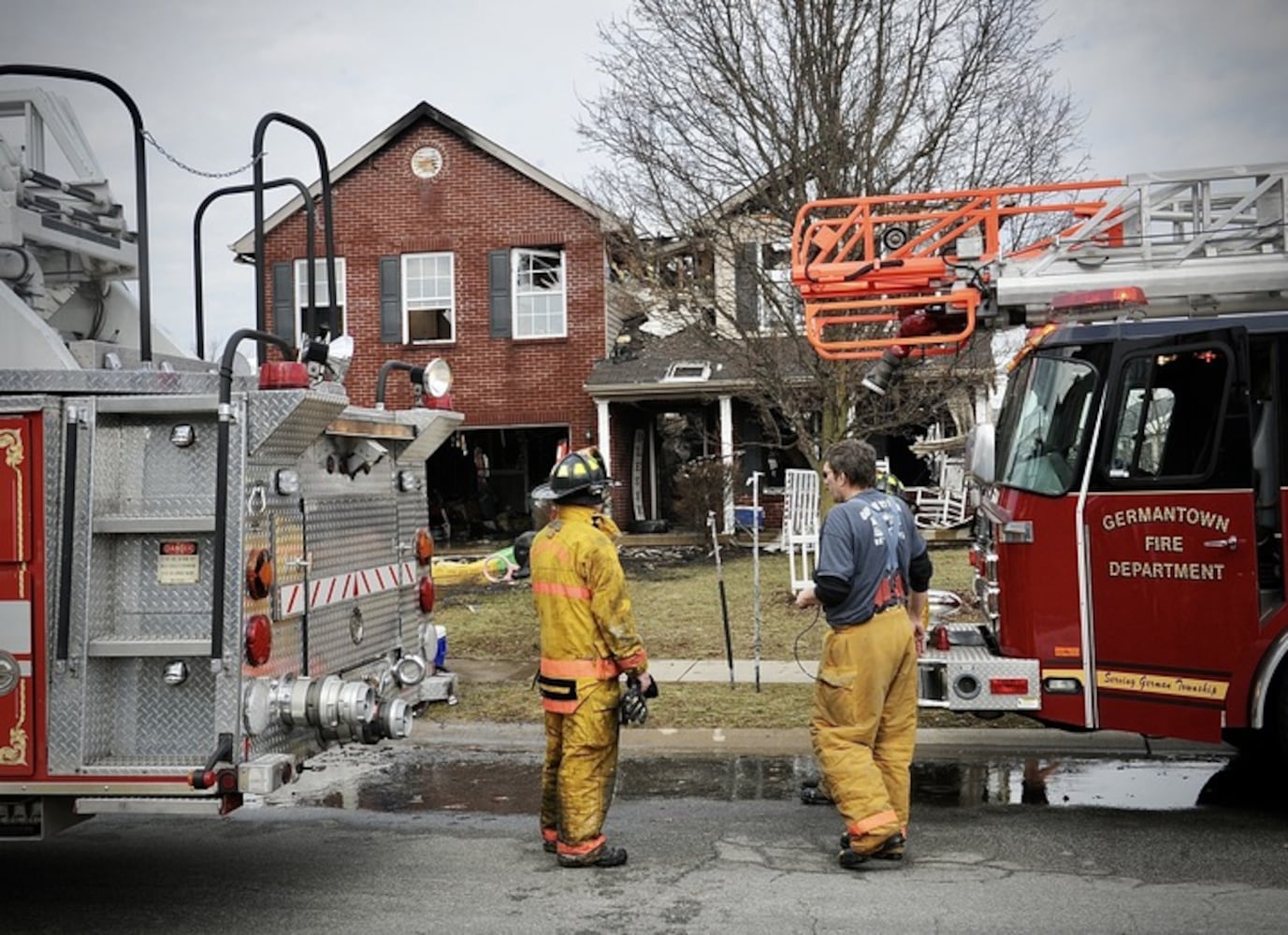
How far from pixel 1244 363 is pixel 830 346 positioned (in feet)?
8.32

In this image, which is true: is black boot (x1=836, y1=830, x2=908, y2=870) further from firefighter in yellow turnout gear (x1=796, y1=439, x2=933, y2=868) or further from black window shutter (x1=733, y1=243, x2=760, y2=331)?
black window shutter (x1=733, y1=243, x2=760, y2=331)

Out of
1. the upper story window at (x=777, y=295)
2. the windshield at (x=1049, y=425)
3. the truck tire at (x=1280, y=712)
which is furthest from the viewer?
the upper story window at (x=777, y=295)

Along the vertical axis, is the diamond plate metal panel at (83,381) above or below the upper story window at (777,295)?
below

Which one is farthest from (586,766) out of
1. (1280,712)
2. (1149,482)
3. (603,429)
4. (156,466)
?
(603,429)

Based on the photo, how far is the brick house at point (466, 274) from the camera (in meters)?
22.1

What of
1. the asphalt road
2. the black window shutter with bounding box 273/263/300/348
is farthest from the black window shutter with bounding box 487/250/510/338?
the asphalt road

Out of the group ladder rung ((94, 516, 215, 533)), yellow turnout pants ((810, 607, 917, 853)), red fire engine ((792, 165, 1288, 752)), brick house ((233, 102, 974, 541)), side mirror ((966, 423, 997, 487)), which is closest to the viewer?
ladder rung ((94, 516, 215, 533))

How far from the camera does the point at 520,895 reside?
531 cm

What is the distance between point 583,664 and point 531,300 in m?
17.1

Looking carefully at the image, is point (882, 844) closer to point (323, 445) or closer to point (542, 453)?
point (323, 445)

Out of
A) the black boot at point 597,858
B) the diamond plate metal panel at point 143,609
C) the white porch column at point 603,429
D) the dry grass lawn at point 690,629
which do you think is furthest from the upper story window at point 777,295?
the diamond plate metal panel at point 143,609

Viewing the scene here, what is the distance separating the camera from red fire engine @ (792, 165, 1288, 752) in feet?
20.1

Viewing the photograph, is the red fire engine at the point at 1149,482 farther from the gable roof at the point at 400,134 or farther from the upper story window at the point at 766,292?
the gable roof at the point at 400,134

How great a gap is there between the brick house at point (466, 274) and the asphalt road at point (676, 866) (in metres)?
15.0
